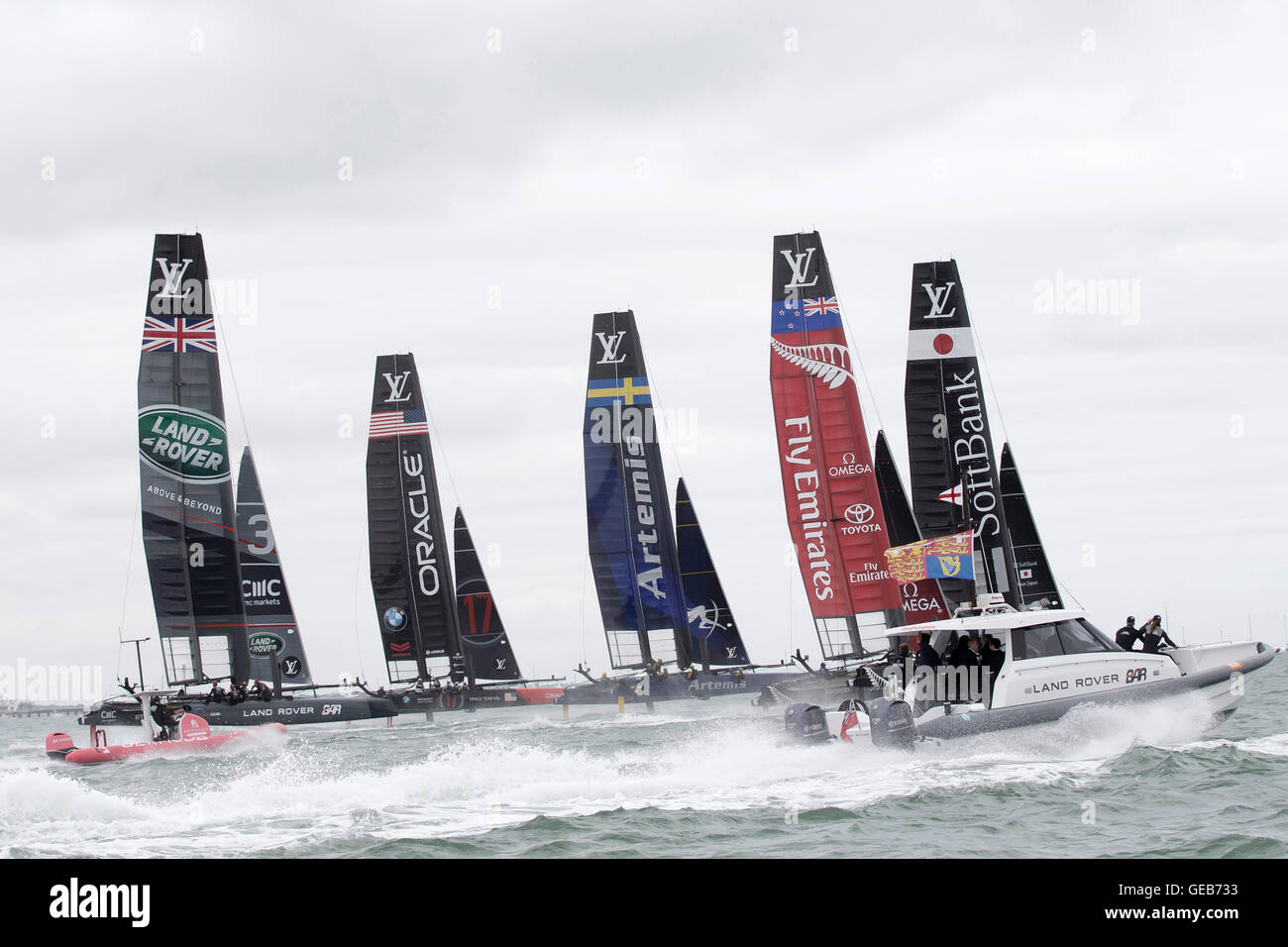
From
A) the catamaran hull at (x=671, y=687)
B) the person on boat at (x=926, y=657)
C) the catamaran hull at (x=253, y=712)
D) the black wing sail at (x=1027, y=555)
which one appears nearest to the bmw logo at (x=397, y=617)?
the catamaran hull at (x=671, y=687)

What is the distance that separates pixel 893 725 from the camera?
19750 millimetres

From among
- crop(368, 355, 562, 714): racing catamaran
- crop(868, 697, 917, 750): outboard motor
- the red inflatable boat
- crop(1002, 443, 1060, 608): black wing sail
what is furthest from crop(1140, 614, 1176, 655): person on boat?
crop(368, 355, 562, 714): racing catamaran

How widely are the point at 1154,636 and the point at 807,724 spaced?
22.2ft

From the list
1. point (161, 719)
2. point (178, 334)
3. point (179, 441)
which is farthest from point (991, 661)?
point (178, 334)

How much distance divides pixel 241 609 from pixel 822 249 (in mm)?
20789

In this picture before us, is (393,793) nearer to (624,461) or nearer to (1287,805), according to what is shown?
(1287,805)

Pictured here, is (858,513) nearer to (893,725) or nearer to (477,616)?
(893,725)

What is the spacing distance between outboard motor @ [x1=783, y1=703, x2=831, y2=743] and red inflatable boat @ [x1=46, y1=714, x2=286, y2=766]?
20.3 meters

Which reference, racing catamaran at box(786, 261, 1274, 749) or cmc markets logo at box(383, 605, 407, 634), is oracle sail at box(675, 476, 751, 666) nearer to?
cmc markets logo at box(383, 605, 407, 634)

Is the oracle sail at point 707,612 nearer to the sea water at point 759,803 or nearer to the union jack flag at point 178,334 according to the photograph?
the union jack flag at point 178,334

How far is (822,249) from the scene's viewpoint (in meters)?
36.9

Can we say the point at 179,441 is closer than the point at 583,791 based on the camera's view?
No

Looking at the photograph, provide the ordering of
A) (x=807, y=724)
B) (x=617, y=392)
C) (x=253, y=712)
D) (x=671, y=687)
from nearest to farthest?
(x=807, y=724)
(x=253, y=712)
(x=671, y=687)
(x=617, y=392)
